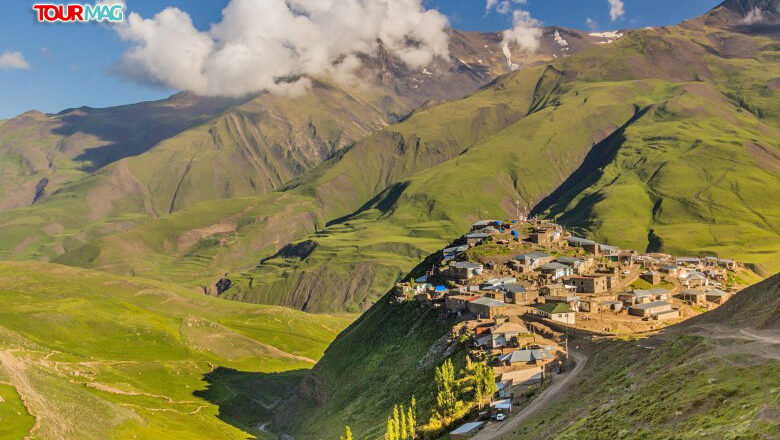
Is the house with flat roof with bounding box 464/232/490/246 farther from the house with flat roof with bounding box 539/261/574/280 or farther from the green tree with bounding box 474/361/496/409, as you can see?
the green tree with bounding box 474/361/496/409

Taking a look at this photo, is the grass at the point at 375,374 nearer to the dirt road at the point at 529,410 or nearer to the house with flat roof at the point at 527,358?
the house with flat roof at the point at 527,358

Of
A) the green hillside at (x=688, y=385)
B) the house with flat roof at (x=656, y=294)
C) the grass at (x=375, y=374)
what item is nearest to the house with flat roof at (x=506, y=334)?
the grass at (x=375, y=374)

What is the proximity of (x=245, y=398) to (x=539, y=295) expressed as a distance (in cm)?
9955

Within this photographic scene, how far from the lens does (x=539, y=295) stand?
394 feet

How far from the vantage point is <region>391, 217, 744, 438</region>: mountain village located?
8756 centimetres

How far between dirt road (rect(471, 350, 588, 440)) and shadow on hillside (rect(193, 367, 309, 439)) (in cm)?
9007

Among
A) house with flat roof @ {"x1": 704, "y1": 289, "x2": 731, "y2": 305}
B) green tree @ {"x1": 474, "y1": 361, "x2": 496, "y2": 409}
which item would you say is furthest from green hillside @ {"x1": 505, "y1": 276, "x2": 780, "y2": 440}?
house with flat roof @ {"x1": 704, "y1": 289, "x2": 731, "y2": 305}

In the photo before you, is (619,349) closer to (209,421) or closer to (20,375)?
(20,375)

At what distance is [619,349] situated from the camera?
78.1m

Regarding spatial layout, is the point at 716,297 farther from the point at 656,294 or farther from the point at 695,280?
the point at 695,280

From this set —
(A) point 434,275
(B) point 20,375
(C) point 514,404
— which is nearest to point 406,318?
(A) point 434,275

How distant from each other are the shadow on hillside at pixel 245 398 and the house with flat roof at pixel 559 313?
3108 inches

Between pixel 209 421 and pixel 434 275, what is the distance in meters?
64.7

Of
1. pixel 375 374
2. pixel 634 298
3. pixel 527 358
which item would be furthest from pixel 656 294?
pixel 375 374
